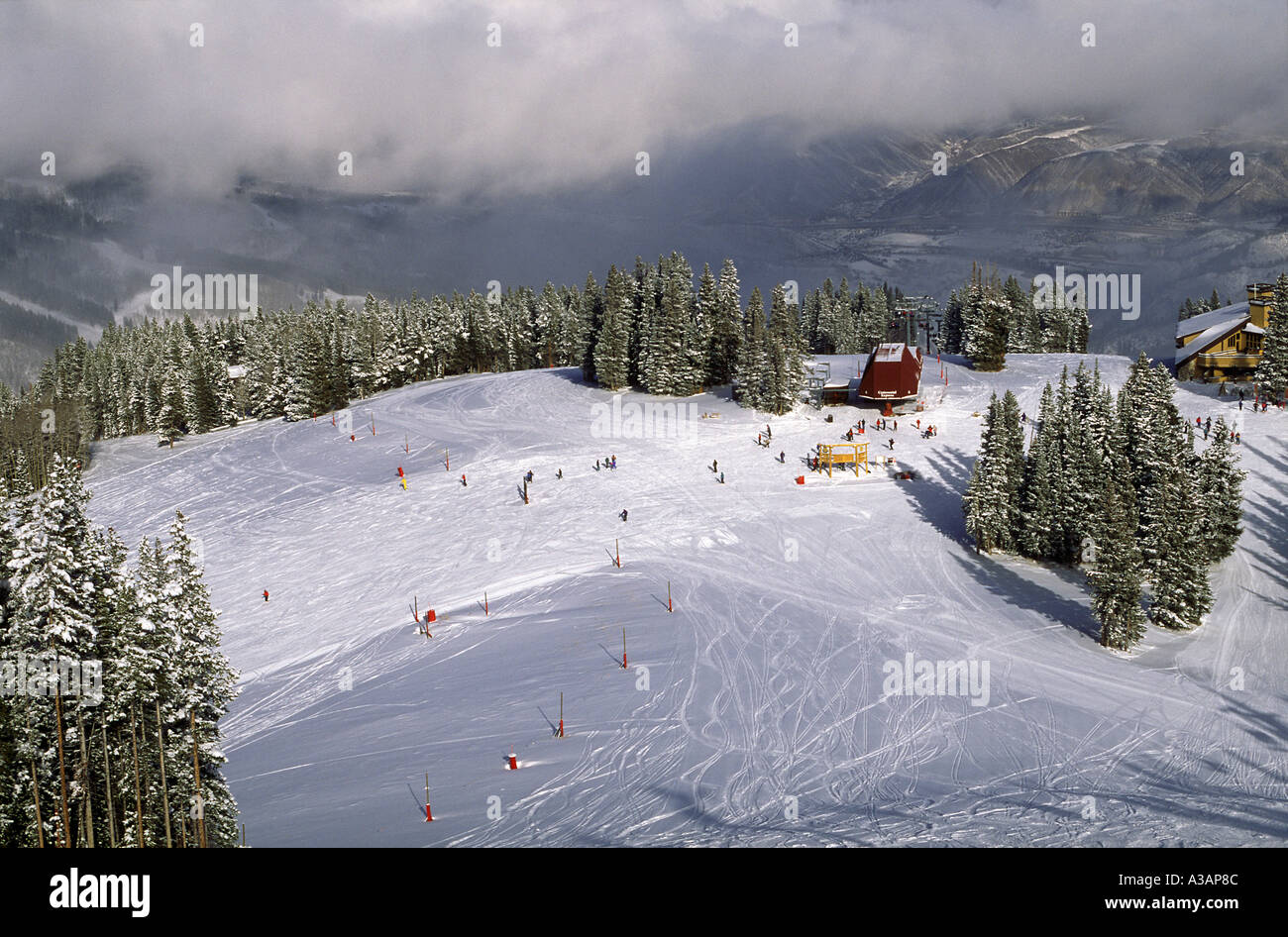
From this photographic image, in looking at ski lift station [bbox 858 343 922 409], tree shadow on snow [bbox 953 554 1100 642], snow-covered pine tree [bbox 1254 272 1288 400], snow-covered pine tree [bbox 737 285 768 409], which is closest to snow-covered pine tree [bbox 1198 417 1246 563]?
tree shadow on snow [bbox 953 554 1100 642]

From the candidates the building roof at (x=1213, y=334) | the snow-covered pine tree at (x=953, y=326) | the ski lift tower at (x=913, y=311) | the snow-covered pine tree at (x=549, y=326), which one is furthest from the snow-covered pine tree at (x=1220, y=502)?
the snow-covered pine tree at (x=549, y=326)

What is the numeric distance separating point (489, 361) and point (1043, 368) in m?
66.8

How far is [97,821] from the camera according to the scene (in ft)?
67.1

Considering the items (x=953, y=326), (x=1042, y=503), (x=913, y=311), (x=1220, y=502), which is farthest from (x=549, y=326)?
(x=1220, y=502)

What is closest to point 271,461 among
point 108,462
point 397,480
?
point 397,480

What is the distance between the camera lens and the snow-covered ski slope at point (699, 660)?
22906 millimetres

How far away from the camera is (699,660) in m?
33.6

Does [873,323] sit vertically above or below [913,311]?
above

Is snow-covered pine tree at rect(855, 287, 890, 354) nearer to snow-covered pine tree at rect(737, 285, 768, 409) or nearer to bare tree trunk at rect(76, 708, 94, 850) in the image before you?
snow-covered pine tree at rect(737, 285, 768, 409)

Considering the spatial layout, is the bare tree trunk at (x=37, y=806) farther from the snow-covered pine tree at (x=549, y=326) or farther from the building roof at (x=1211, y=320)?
the building roof at (x=1211, y=320)

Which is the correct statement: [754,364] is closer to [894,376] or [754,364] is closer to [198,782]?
[894,376]

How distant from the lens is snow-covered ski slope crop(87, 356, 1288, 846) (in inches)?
902

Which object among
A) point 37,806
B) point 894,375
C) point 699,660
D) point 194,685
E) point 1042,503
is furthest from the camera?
point 894,375
